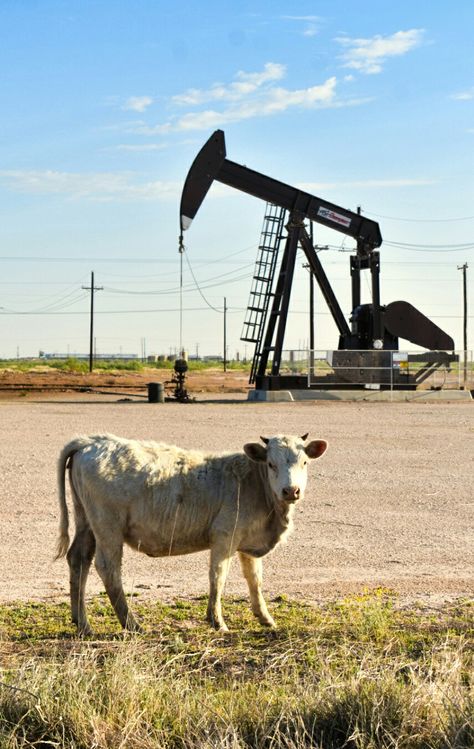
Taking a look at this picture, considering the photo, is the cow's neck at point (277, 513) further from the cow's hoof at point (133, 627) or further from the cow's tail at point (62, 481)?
the cow's tail at point (62, 481)

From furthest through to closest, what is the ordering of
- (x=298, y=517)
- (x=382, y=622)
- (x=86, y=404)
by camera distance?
(x=86, y=404), (x=298, y=517), (x=382, y=622)

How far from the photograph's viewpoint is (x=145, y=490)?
7.94 meters

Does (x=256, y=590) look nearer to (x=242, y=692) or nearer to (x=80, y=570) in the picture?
(x=80, y=570)

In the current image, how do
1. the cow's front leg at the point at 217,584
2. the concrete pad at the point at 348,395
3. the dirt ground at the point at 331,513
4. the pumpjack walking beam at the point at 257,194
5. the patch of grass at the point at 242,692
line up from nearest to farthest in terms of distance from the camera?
the patch of grass at the point at 242,692
the cow's front leg at the point at 217,584
the dirt ground at the point at 331,513
the pumpjack walking beam at the point at 257,194
the concrete pad at the point at 348,395

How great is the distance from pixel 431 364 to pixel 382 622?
112 ft

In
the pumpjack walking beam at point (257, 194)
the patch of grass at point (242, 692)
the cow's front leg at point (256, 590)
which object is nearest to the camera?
the patch of grass at point (242, 692)

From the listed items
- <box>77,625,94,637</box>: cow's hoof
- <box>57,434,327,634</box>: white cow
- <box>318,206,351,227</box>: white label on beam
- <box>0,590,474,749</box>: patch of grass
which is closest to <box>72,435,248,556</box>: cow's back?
<box>57,434,327,634</box>: white cow

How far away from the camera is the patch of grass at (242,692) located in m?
5.37

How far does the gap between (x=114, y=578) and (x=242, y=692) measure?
2183 millimetres

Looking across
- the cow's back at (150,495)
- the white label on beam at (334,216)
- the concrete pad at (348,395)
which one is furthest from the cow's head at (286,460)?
the white label on beam at (334,216)

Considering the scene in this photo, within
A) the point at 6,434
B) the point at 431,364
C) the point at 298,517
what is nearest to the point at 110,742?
the point at 298,517

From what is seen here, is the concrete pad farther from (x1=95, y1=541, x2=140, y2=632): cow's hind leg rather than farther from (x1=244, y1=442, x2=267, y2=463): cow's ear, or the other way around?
(x1=95, y1=541, x2=140, y2=632): cow's hind leg

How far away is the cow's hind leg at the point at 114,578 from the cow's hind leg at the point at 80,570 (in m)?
0.24

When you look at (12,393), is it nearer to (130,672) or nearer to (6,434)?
(6,434)
